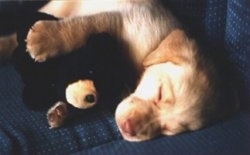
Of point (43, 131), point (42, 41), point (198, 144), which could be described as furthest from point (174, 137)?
point (42, 41)

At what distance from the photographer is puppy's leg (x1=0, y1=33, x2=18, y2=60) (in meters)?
1.98

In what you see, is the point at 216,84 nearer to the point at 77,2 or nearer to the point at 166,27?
the point at 166,27

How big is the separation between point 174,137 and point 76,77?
0.33 m

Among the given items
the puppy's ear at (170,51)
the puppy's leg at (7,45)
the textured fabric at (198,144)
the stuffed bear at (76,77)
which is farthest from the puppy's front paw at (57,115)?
the puppy's leg at (7,45)

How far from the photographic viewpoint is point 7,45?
2.00 meters

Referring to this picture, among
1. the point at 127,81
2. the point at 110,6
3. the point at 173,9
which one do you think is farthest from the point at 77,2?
the point at 127,81

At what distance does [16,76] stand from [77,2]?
0.42 metres

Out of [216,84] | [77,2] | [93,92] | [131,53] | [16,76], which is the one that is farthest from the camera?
[77,2]

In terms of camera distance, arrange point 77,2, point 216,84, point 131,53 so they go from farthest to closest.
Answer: point 77,2 < point 131,53 < point 216,84

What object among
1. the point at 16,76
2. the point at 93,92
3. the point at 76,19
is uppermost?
the point at 76,19

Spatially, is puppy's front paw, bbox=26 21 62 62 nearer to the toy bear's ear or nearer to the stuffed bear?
the stuffed bear

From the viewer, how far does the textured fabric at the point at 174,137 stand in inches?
58.8

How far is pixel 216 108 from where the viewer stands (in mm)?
1636

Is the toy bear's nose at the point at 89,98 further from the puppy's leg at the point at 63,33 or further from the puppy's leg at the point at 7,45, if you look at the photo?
the puppy's leg at the point at 7,45
